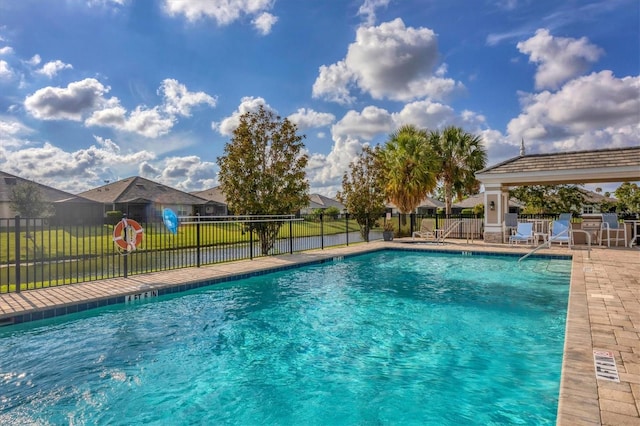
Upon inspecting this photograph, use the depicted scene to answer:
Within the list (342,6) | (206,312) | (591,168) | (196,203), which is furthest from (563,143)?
(196,203)

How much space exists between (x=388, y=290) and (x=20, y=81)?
1287cm

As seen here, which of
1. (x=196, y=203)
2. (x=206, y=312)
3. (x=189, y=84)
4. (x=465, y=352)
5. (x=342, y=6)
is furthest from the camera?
(x=196, y=203)

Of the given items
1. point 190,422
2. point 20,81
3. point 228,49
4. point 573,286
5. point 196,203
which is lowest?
point 190,422

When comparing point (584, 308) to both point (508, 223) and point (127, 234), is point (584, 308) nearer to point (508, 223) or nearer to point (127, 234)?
point (127, 234)

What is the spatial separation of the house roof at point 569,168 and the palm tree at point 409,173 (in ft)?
9.36

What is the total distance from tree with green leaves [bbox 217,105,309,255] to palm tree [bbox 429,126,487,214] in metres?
12.0

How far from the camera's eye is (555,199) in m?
26.3

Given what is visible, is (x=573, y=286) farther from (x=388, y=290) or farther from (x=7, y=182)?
(x=7, y=182)

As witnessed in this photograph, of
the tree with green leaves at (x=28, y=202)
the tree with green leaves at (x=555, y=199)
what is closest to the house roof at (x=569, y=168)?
the tree with green leaves at (x=555, y=199)

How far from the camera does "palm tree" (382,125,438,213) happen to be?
17.5m

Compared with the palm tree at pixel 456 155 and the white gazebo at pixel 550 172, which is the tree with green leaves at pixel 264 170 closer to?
the white gazebo at pixel 550 172

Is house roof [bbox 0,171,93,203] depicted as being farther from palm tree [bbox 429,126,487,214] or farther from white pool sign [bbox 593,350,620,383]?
white pool sign [bbox 593,350,620,383]

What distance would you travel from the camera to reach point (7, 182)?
27.1m

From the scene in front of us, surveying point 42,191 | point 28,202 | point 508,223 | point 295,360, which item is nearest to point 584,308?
point 295,360
